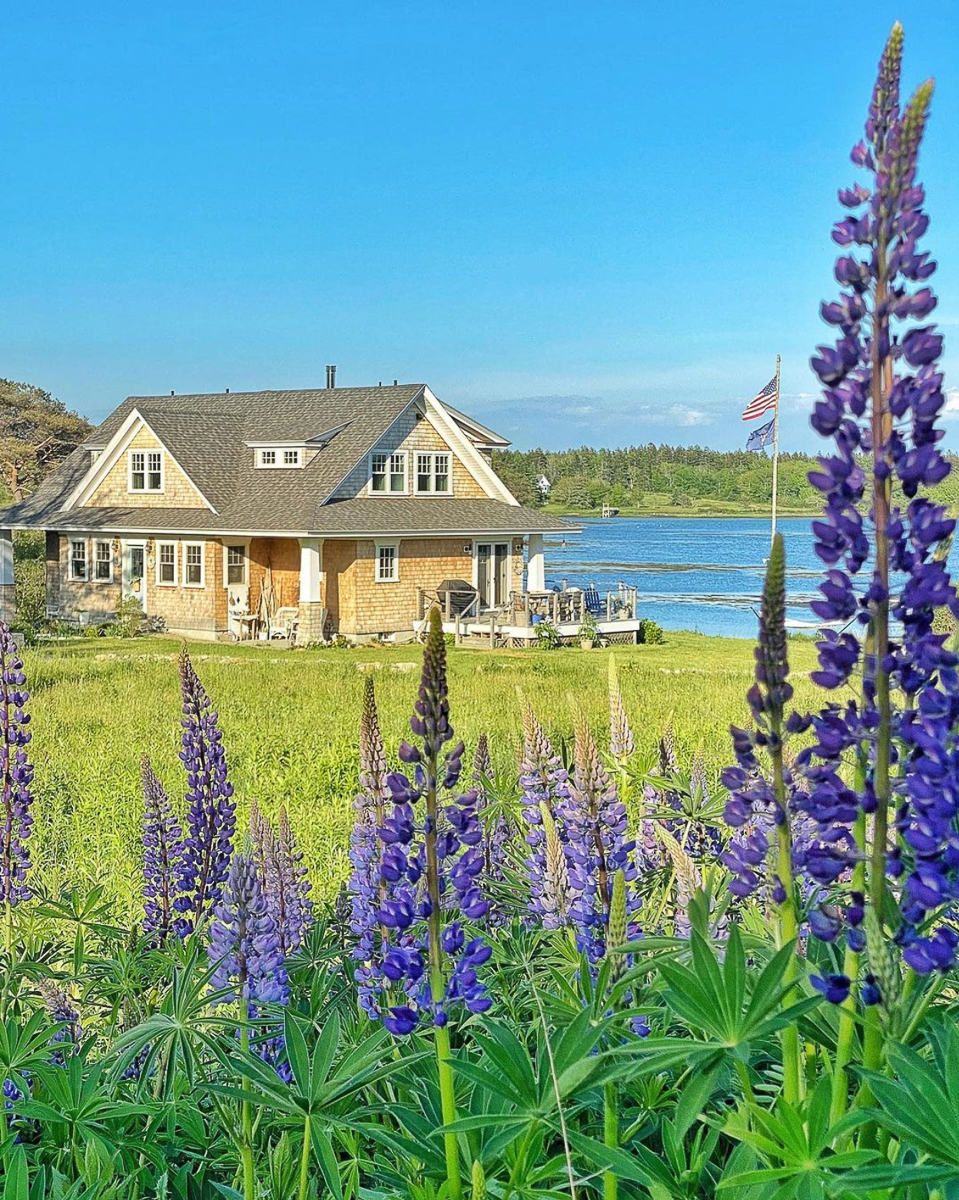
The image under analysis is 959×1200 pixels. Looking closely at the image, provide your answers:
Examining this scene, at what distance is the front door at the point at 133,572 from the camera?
3328 cm

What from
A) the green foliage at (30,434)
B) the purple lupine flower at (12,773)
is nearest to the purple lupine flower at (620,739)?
the purple lupine flower at (12,773)

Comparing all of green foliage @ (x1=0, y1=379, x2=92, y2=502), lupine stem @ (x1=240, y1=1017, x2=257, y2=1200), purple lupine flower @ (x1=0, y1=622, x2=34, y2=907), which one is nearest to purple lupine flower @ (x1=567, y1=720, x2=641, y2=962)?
lupine stem @ (x1=240, y1=1017, x2=257, y2=1200)

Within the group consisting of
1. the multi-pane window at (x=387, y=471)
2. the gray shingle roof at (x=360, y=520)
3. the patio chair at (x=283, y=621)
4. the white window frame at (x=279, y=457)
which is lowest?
the patio chair at (x=283, y=621)

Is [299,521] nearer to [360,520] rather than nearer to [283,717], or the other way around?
[360,520]

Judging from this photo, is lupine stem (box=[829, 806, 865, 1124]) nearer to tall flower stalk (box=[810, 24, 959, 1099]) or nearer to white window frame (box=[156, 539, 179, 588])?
tall flower stalk (box=[810, 24, 959, 1099])

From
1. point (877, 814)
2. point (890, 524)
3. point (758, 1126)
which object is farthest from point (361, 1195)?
point (890, 524)

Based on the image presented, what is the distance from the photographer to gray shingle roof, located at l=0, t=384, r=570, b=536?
3102cm

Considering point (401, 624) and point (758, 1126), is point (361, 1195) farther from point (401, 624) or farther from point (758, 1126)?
point (401, 624)

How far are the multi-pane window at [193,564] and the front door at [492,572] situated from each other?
25.3 feet

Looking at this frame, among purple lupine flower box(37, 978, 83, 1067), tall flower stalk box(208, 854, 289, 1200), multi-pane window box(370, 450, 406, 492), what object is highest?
multi-pane window box(370, 450, 406, 492)

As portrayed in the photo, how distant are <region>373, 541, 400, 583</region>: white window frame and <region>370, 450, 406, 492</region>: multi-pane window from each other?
7.42 ft

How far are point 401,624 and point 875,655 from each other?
1202 inches

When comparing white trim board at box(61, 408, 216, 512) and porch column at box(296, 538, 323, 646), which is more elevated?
white trim board at box(61, 408, 216, 512)

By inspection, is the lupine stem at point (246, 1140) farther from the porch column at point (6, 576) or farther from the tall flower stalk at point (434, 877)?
the porch column at point (6, 576)
